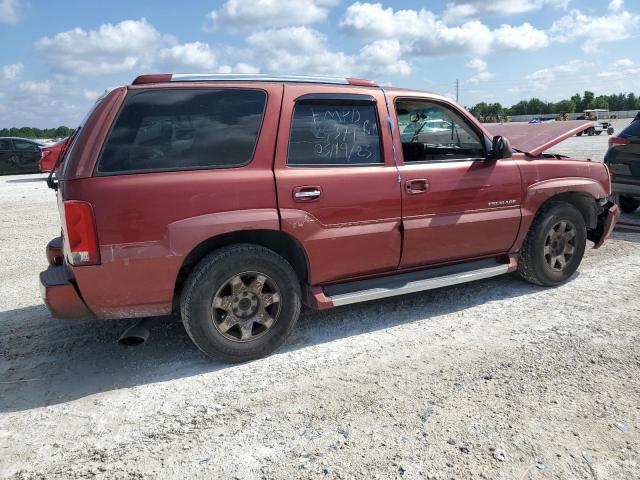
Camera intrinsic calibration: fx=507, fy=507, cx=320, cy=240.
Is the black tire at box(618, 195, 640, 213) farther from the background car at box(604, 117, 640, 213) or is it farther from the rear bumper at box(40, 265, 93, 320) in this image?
the rear bumper at box(40, 265, 93, 320)

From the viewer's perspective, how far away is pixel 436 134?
4.73 meters

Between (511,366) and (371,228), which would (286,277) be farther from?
(511,366)

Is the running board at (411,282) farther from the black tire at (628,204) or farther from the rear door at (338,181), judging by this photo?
the black tire at (628,204)

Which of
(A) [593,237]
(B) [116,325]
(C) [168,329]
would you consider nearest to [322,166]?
(C) [168,329]

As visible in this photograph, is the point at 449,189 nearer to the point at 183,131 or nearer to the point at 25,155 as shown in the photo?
the point at 183,131

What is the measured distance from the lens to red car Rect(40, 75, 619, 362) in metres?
3.23

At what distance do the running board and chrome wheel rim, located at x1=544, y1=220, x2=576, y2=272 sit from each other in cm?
48

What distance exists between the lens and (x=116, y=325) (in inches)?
170

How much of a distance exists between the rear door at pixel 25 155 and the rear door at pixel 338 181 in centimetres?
1806

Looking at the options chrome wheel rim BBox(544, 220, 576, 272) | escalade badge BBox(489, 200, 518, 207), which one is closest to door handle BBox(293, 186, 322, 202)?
escalade badge BBox(489, 200, 518, 207)

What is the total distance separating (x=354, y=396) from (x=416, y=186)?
5.83 feet

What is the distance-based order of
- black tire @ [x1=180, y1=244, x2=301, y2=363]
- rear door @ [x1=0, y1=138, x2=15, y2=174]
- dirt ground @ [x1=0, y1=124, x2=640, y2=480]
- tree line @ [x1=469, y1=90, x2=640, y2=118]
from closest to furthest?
dirt ground @ [x1=0, y1=124, x2=640, y2=480] < black tire @ [x1=180, y1=244, x2=301, y2=363] < rear door @ [x1=0, y1=138, x2=15, y2=174] < tree line @ [x1=469, y1=90, x2=640, y2=118]

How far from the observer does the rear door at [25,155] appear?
728 inches

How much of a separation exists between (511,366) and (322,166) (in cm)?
194
